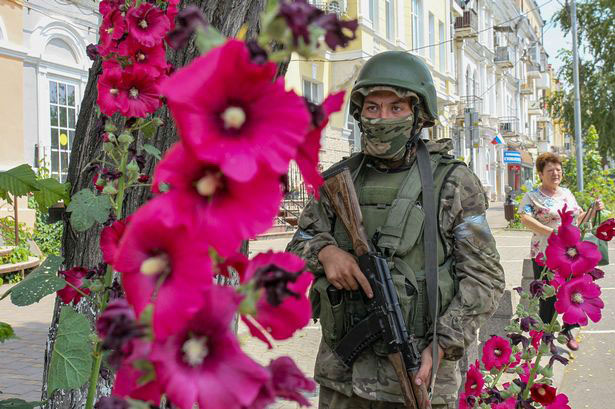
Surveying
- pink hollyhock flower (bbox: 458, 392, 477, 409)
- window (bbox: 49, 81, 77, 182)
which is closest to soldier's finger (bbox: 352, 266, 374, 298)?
pink hollyhock flower (bbox: 458, 392, 477, 409)

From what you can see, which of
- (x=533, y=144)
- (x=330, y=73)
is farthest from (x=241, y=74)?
(x=533, y=144)

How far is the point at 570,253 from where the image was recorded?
7.62ft

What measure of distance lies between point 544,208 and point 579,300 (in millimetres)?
4398

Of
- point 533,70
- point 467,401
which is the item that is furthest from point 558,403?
point 533,70

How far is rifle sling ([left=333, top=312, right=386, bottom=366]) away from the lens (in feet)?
8.08

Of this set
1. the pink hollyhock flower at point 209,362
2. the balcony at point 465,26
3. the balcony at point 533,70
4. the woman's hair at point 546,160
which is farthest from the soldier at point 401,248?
the balcony at point 533,70

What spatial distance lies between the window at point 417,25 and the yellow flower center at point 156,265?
2742cm

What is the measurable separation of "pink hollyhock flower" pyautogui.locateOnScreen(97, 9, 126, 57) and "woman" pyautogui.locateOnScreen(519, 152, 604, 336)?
5614mm

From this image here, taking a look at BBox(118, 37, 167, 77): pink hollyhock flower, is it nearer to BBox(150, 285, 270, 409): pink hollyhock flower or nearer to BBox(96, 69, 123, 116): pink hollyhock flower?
BBox(96, 69, 123, 116): pink hollyhock flower

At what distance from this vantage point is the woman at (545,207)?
642 centimetres

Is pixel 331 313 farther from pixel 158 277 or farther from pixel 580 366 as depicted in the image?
pixel 580 366

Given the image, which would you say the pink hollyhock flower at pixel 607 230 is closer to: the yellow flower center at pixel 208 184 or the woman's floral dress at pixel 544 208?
the yellow flower center at pixel 208 184

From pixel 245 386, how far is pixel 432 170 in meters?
2.18

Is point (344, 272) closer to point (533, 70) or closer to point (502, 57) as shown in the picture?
point (502, 57)
